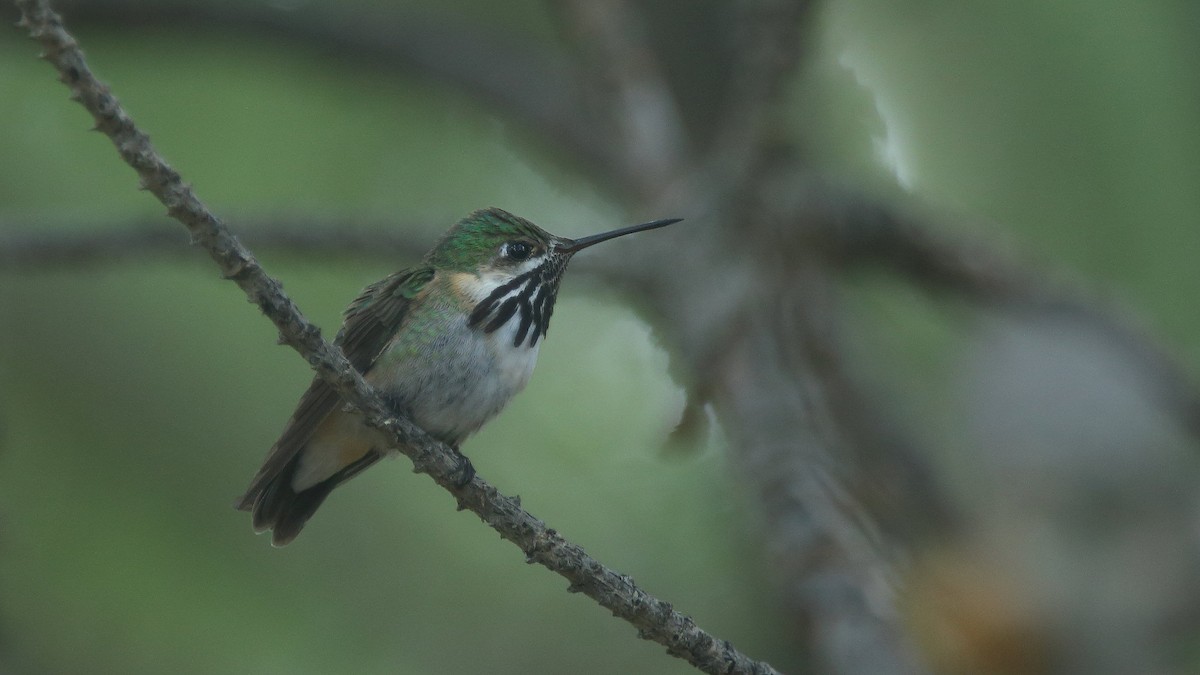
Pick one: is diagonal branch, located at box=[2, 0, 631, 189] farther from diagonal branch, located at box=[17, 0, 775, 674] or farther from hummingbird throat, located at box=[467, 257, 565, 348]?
diagonal branch, located at box=[17, 0, 775, 674]

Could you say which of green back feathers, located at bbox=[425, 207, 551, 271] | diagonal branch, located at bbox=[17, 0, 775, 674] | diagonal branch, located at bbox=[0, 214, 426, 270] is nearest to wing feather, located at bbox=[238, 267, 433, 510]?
green back feathers, located at bbox=[425, 207, 551, 271]

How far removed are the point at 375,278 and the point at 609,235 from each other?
4045 millimetres

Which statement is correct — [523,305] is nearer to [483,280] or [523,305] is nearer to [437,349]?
[483,280]

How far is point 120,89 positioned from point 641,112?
4.71 metres

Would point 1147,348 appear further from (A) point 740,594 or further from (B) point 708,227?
(A) point 740,594

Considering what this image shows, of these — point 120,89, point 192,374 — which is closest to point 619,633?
point 192,374

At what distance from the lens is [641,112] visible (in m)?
7.80

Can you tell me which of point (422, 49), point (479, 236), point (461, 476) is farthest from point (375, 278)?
point (461, 476)

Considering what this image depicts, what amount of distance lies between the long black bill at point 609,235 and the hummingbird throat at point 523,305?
0.11 metres

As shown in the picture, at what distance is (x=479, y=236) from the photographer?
4.82 m

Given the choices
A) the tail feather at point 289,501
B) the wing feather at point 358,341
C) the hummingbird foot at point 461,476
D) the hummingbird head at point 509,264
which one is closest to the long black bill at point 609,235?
the hummingbird head at point 509,264

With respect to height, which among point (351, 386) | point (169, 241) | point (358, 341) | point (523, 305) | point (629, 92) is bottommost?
point (351, 386)

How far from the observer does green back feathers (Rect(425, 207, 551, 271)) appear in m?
4.75

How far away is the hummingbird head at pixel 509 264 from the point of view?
175 inches
